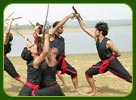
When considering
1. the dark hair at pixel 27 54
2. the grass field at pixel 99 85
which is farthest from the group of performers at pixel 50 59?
the grass field at pixel 99 85

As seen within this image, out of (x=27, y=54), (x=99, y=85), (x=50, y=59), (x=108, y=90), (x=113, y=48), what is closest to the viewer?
(x=50, y=59)

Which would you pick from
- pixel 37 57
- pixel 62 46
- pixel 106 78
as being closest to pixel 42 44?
pixel 37 57

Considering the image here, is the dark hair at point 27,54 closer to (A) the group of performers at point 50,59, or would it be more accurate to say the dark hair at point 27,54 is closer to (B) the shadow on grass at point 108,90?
(A) the group of performers at point 50,59

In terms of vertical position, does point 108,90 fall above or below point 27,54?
below

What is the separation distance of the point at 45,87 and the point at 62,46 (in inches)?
80.3

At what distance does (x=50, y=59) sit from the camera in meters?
6.49

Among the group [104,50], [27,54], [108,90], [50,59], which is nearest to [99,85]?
[108,90]

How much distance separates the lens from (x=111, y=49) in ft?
27.4

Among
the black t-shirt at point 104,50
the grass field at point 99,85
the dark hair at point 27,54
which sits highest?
the dark hair at point 27,54

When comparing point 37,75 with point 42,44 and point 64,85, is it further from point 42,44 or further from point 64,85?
point 64,85

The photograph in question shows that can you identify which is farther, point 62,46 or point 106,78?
point 106,78

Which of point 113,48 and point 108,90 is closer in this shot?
point 113,48

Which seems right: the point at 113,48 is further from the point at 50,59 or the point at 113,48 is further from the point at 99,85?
the point at 50,59

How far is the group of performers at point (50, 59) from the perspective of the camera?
6.54m
